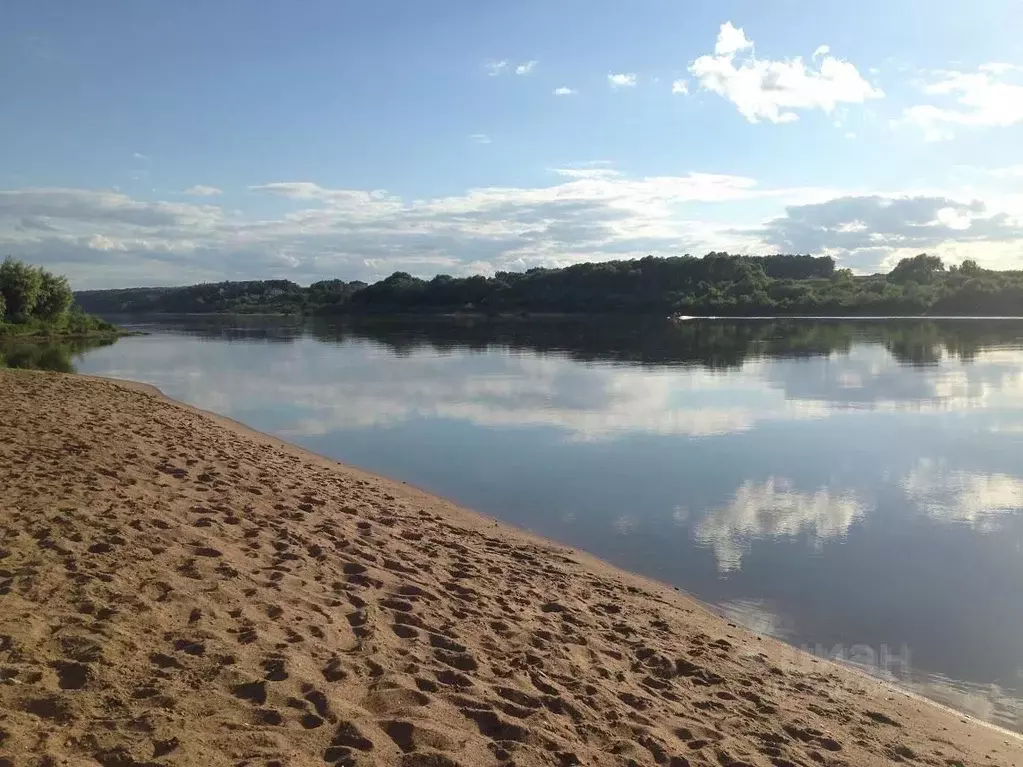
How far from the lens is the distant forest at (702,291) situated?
105 metres

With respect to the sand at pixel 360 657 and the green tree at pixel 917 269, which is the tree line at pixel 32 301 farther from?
the green tree at pixel 917 269

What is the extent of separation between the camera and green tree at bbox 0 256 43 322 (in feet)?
181

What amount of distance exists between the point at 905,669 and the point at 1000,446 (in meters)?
11.4

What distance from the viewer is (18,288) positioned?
55.7m

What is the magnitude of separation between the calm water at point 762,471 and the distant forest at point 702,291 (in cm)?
7867

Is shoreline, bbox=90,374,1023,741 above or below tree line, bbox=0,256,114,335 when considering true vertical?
below

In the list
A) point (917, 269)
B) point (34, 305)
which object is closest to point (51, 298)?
point (34, 305)

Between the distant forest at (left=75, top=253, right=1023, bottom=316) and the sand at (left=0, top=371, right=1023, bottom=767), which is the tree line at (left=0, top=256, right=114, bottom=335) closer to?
the sand at (left=0, top=371, right=1023, bottom=767)

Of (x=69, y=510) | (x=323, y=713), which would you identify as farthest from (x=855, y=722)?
(x=69, y=510)

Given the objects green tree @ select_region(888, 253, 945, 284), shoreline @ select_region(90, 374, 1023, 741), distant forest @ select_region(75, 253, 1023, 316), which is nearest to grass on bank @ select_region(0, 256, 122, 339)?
shoreline @ select_region(90, 374, 1023, 741)

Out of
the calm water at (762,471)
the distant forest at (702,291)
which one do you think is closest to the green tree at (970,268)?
the distant forest at (702,291)

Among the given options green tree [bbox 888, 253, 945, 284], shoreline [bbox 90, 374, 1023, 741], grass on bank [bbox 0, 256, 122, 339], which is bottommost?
shoreline [bbox 90, 374, 1023, 741]

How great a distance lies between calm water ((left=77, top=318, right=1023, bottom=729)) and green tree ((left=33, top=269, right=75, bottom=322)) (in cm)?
3101

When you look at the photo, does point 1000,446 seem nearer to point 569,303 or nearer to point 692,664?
point 692,664
